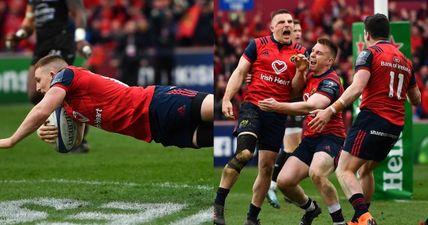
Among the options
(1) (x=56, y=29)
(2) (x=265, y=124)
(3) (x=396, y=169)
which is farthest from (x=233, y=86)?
(1) (x=56, y=29)

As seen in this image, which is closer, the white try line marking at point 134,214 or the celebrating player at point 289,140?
the white try line marking at point 134,214

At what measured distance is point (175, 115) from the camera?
9953 mm

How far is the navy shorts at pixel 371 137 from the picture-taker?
9.88 meters

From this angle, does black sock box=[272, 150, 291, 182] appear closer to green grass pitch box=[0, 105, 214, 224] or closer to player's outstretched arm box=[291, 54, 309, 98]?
green grass pitch box=[0, 105, 214, 224]

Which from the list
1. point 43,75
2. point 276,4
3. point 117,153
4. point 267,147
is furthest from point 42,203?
point 276,4

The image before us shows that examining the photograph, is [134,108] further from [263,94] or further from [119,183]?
[119,183]

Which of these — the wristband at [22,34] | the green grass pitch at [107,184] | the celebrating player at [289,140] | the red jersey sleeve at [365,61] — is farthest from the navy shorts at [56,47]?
the red jersey sleeve at [365,61]

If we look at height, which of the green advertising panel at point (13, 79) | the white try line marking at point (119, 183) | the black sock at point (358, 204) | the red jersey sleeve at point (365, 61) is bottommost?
the green advertising panel at point (13, 79)

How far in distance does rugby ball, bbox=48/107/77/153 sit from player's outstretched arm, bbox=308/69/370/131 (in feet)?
7.90

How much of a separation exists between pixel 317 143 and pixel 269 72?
0.91 meters

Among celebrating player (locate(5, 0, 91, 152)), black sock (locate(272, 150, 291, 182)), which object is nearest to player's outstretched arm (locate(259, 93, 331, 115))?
black sock (locate(272, 150, 291, 182))

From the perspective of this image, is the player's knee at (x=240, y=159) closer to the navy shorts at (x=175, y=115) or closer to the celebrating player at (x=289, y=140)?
the navy shorts at (x=175, y=115)

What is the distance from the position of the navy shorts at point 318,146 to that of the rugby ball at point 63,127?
2.26 m

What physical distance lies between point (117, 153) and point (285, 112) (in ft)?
20.3
